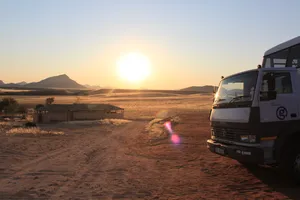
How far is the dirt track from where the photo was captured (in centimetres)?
796

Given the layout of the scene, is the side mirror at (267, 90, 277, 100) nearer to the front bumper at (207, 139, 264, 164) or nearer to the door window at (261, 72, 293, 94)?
the door window at (261, 72, 293, 94)

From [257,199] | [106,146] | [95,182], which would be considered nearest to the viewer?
[257,199]

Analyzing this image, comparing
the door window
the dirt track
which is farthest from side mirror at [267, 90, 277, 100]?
the dirt track

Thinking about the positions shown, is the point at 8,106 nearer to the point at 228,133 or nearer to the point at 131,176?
the point at 131,176

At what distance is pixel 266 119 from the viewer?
320 inches

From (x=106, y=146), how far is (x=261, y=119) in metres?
9.90

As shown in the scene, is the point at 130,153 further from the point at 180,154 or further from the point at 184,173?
the point at 184,173

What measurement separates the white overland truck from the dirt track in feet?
2.60

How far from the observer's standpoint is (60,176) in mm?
9734

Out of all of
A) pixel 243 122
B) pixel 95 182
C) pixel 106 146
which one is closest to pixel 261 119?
pixel 243 122

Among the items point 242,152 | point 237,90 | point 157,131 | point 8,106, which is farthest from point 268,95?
point 8,106

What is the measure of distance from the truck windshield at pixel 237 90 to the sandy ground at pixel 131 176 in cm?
203

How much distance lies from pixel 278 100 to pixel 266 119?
573 mm

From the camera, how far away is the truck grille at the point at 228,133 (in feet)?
27.9
